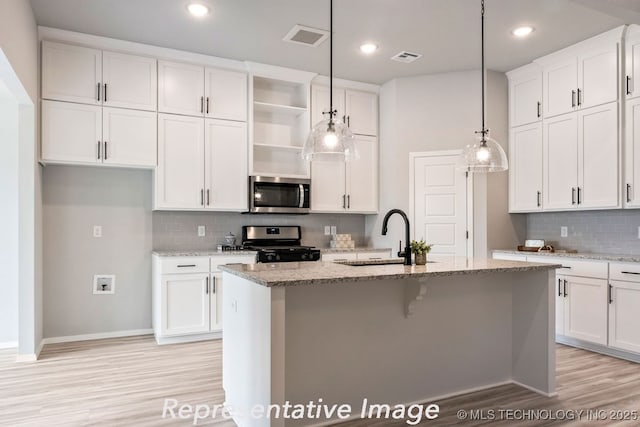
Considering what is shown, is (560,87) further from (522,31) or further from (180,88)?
(180,88)

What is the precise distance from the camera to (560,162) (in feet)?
14.5

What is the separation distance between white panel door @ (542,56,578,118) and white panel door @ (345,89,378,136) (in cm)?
188

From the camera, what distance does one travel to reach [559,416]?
2.60m

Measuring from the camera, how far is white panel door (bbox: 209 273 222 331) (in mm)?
4332

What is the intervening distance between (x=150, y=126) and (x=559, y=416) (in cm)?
411

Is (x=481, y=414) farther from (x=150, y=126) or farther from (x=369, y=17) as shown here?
(x=150, y=126)

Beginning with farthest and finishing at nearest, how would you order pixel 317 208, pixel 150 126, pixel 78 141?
pixel 317 208 → pixel 150 126 → pixel 78 141

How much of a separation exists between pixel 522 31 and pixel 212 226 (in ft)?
11.9

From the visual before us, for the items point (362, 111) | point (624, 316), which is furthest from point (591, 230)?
point (362, 111)

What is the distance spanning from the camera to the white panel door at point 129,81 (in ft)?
13.7

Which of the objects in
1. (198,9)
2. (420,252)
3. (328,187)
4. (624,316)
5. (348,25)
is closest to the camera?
(420,252)

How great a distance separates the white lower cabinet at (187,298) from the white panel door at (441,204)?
218cm

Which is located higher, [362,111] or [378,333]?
[362,111]

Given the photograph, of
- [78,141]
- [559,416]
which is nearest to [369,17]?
[78,141]
